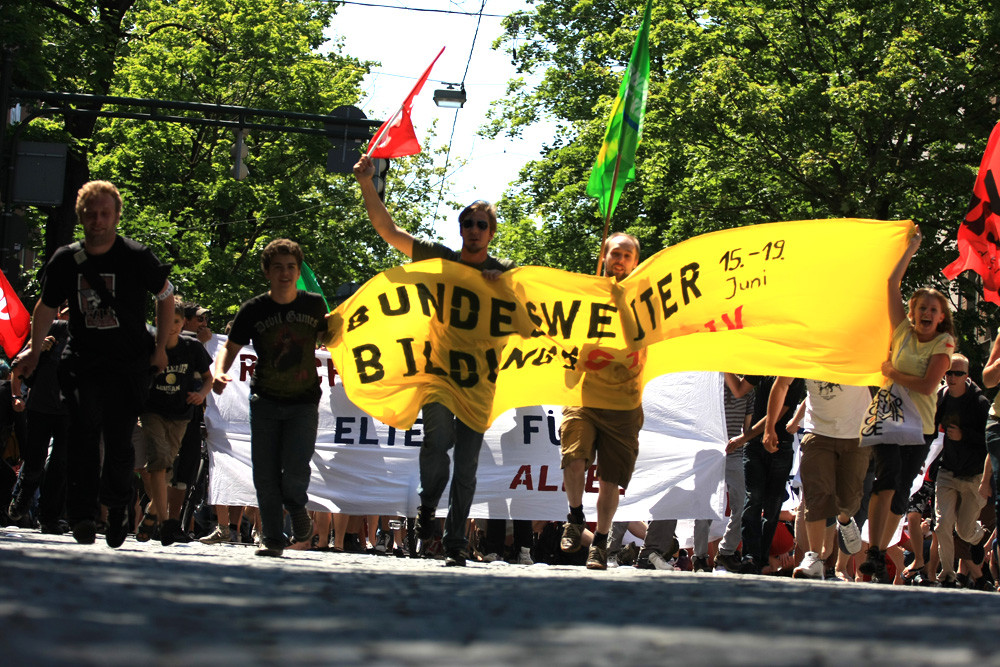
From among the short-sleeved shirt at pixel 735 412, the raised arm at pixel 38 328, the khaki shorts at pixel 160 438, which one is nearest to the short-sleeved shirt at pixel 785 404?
the short-sleeved shirt at pixel 735 412

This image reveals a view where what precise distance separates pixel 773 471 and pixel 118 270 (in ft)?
18.4

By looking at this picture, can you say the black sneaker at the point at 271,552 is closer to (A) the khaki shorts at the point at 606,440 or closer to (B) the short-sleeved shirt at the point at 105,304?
(B) the short-sleeved shirt at the point at 105,304

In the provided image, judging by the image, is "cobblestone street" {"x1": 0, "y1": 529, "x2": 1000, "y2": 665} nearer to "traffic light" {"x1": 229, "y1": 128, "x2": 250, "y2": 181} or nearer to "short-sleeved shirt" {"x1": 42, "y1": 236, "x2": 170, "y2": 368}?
"short-sleeved shirt" {"x1": 42, "y1": 236, "x2": 170, "y2": 368}

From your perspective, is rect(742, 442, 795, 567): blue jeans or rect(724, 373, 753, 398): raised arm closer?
rect(742, 442, 795, 567): blue jeans

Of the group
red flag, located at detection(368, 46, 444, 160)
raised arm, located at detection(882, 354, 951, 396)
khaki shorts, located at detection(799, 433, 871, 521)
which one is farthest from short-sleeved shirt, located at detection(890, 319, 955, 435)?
red flag, located at detection(368, 46, 444, 160)

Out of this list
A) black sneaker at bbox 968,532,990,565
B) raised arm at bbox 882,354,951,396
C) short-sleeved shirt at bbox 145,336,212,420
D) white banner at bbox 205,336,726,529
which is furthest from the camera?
white banner at bbox 205,336,726,529

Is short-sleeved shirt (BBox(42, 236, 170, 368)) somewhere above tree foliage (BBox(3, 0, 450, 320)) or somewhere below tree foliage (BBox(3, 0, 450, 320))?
below

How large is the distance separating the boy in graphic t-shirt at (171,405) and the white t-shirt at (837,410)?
4215mm

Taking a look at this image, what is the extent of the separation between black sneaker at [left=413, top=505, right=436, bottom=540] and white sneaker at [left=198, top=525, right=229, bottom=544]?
416 centimetres

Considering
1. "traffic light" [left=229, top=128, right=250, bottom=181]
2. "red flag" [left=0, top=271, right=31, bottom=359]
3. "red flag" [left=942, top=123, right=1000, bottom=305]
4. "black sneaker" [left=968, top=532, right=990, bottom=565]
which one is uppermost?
"traffic light" [left=229, top=128, right=250, bottom=181]

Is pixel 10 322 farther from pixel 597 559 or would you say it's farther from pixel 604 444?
pixel 597 559

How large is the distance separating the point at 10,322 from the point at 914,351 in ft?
28.7

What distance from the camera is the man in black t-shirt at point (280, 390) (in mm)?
8375

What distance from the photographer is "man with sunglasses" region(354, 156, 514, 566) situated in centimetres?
828
